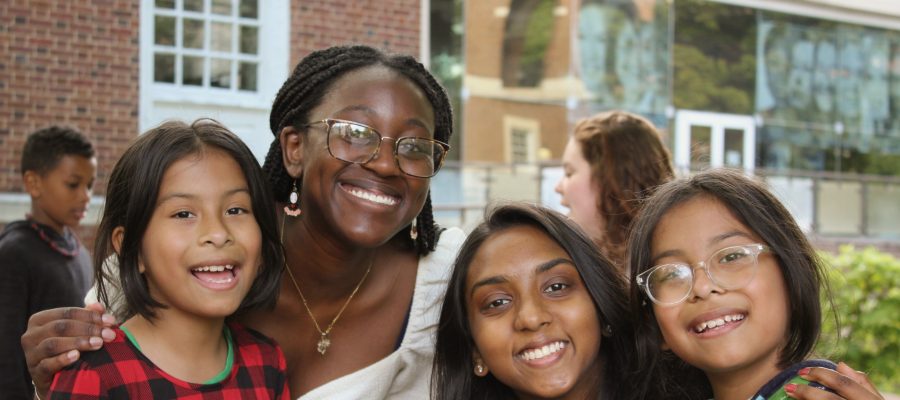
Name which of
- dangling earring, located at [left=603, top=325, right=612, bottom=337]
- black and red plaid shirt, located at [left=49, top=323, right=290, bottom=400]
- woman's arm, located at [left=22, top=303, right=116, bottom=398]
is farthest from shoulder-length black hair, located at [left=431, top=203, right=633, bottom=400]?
woman's arm, located at [left=22, top=303, right=116, bottom=398]

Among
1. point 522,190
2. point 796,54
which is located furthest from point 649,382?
point 796,54

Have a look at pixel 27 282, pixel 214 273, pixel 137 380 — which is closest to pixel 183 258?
pixel 214 273

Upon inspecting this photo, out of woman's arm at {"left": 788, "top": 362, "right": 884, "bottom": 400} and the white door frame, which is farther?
the white door frame

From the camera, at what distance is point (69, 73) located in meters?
8.95

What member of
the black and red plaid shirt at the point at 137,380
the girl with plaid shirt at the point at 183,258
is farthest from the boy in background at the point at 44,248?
the black and red plaid shirt at the point at 137,380

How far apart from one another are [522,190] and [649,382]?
972cm

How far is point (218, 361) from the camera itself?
2393 millimetres

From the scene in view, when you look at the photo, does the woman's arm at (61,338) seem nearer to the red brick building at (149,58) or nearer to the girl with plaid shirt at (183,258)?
the girl with plaid shirt at (183,258)

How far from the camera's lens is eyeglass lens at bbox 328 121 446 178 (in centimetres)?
262

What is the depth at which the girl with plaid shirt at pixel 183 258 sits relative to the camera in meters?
2.26

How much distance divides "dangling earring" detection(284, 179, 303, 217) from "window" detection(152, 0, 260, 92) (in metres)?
7.28

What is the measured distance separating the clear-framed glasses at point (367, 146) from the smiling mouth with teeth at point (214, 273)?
1.57ft

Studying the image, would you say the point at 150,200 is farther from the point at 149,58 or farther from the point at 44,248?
the point at 149,58

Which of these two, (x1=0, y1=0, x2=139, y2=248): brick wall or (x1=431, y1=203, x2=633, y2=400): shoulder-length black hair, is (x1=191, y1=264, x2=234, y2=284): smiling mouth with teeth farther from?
(x1=0, y1=0, x2=139, y2=248): brick wall
